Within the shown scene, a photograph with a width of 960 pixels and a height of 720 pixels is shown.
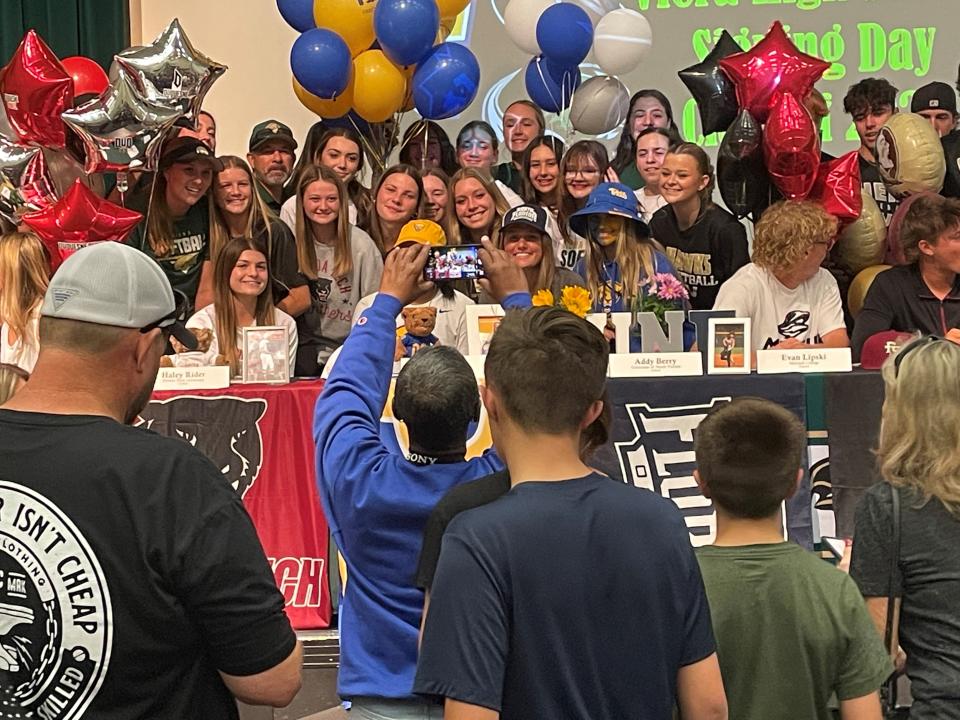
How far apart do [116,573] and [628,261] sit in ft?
10.0

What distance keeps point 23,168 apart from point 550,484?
371cm

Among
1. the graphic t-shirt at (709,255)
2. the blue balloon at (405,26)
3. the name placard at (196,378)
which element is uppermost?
the blue balloon at (405,26)

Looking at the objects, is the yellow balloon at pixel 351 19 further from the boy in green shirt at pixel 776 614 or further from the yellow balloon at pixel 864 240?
the boy in green shirt at pixel 776 614

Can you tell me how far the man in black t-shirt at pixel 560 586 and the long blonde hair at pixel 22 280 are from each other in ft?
10.2

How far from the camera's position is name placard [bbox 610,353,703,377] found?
Answer: 3725mm

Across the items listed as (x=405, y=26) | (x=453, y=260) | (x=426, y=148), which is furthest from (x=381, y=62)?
(x=453, y=260)

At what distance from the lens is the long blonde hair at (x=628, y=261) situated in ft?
13.8

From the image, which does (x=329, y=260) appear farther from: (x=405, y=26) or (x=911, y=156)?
(x=911, y=156)

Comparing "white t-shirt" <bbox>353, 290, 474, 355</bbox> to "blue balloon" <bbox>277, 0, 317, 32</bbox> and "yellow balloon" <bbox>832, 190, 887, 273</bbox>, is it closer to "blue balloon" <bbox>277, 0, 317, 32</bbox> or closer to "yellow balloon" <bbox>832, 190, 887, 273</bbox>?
"yellow balloon" <bbox>832, 190, 887, 273</bbox>

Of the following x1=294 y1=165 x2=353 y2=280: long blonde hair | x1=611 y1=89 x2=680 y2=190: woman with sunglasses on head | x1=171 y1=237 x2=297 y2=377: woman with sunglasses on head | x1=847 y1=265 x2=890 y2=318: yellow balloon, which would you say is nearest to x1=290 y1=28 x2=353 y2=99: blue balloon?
x1=294 y1=165 x2=353 y2=280: long blonde hair

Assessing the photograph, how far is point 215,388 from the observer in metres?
3.83

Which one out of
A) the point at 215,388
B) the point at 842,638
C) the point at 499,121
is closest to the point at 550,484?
the point at 842,638

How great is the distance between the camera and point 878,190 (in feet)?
17.2

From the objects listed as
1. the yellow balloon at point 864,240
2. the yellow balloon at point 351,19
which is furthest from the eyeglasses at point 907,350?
Result: the yellow balloon at point 351,19
